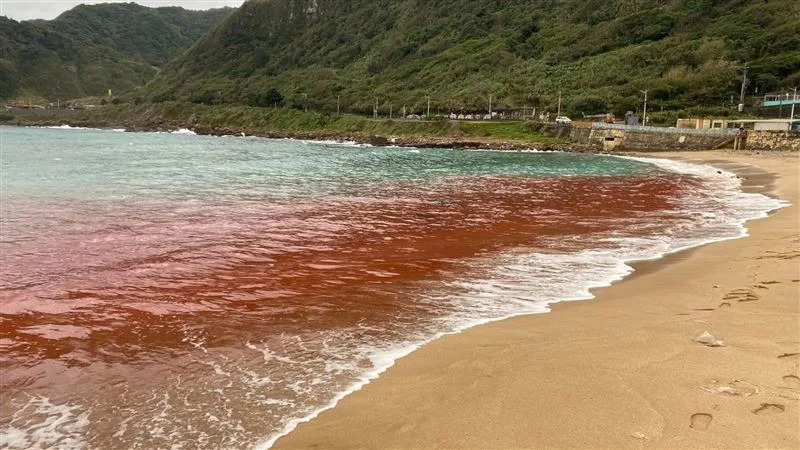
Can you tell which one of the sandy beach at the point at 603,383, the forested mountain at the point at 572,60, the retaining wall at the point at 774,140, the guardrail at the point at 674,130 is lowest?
the sandy beach at the point at 603,383

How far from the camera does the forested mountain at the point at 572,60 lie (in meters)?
99.6

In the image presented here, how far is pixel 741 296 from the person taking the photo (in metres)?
9.50

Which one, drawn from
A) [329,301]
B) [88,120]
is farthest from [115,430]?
[88,120]

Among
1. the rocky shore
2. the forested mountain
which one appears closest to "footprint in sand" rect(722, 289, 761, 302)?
the rocky shore

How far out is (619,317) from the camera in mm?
8750

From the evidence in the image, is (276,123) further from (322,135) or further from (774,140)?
(774,140)

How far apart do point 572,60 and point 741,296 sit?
456 feet

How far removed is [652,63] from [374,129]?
59800 millimetres

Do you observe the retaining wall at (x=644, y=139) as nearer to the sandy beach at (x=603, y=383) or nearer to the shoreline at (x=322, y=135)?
the shoreline at (x=322, y=135)

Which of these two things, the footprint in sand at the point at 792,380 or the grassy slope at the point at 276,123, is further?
the grassy slope at the point at 276,123

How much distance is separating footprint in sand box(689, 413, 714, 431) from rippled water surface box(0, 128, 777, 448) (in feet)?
12.0

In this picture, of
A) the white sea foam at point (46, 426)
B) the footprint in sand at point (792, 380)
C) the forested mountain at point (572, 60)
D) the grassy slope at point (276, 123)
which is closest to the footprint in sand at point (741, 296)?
the footprint in sand at point (792, 380)

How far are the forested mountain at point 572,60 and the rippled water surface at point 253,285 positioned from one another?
8449cm

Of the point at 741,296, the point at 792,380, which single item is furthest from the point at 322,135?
the point at 792,380
